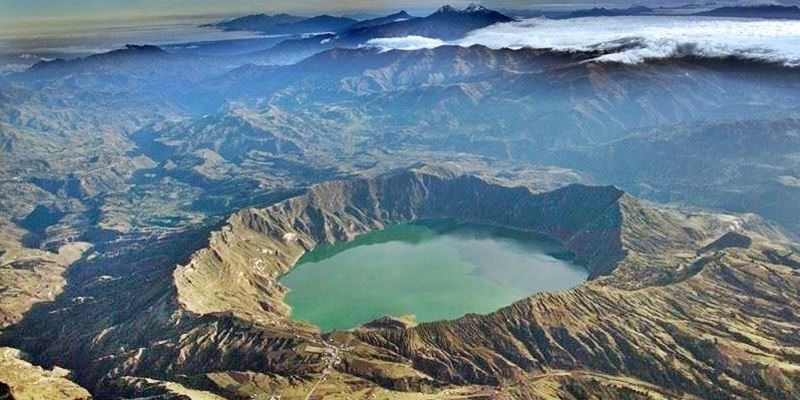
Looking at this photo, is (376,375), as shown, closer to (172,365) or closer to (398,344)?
(398,344)

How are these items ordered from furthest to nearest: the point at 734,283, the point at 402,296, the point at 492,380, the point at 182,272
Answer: the point at 402,296 < the point at 182,272 < the point at 734,283 < the point at 492,380

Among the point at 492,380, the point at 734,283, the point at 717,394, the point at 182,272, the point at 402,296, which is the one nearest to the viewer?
the point at 717,394

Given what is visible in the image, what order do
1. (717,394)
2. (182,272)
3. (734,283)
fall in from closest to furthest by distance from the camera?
(717,394), (734,283), (182,272)

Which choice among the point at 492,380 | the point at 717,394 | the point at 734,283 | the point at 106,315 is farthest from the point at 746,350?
the point at 106,315

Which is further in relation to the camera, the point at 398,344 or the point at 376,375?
the point at 398,344

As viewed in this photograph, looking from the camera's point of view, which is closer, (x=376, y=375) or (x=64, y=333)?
(x=376, y=375)

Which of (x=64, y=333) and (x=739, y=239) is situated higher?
(x=739, y=239)

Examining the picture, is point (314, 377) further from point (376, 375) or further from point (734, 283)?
point (734, 283)

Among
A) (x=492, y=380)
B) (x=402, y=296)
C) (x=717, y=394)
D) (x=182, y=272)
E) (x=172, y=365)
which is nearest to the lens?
(x=717, y=394)

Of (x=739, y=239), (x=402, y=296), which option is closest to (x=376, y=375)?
(x=402, y=296)
